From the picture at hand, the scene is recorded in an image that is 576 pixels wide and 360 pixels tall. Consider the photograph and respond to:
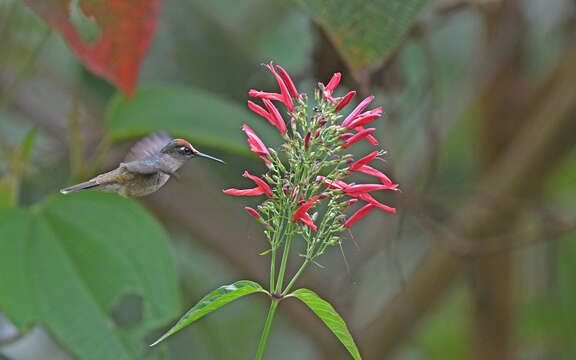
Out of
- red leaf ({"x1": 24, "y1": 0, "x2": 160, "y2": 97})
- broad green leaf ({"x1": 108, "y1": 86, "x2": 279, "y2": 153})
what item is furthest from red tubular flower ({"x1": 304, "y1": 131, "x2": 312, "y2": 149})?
broad green leaf ({"x1": 108, "y1": 86, "x2": 279, "y2": 153})

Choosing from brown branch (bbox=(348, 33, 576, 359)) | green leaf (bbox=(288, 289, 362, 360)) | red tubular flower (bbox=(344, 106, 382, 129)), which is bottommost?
brown branch (bbox=(348, 33, 576, 359))

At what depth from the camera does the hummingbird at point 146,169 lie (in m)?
0.89

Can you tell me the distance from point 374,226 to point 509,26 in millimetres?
739

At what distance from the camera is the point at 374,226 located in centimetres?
244

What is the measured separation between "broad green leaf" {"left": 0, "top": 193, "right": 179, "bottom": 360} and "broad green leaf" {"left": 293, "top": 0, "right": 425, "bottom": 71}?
0.47 m

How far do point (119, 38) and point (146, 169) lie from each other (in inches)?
10.9

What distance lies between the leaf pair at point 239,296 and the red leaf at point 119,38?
1.53 ft

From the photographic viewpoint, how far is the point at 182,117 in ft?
4.99

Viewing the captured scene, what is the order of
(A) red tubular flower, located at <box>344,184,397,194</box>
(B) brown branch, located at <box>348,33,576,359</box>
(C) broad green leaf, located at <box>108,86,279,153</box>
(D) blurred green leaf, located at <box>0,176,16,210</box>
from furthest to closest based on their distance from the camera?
(B) brown branch, located at <box>348,33,576,359</box>
(C) broad green leaf, located at <box>108,86,279,153</box>
(D) blurred green leaf, located at <box>0,176,16,210</box>
(A) red tubular flower, located at <box>344,184,397,194</box>

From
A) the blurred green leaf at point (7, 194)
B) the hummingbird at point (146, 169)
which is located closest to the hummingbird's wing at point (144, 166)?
the hummingbird at point (146, 169)

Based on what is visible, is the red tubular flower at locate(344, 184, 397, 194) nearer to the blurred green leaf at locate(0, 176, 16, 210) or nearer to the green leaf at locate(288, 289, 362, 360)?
the green leaf at locate(288, 289, 362, 360)

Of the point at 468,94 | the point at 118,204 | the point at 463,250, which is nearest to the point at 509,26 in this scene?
the point at 468,94

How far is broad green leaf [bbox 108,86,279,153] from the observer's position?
1.47m

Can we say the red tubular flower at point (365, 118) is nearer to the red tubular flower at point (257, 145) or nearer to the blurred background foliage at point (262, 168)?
the red tubular flower at point (257, 145)
